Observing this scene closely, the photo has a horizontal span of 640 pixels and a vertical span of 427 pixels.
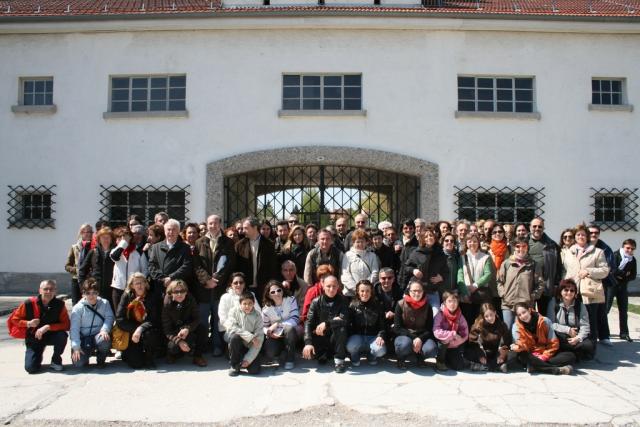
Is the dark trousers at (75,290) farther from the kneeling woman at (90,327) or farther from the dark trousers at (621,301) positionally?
the dark trousers at (621,301)

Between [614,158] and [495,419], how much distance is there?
9.28 metres

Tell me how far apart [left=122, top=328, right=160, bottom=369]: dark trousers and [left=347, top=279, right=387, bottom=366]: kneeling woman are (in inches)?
86.4

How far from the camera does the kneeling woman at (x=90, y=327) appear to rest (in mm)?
5777

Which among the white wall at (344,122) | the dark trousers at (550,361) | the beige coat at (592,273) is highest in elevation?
the white wall at (344,122)

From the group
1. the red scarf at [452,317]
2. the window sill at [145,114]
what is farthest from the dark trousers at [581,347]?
the window sill at [145,114]

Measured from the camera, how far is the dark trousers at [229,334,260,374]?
565 cm

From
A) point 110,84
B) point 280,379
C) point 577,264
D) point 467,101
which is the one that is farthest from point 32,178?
point 577,264

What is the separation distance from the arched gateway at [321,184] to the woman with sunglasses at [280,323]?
224 inches

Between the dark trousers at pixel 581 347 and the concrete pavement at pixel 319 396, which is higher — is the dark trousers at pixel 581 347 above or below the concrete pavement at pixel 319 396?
above

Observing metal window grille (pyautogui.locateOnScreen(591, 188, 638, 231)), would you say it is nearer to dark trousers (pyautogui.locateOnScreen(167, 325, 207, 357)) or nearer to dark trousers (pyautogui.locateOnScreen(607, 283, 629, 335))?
dark trousers (pyautogui.locateOnScreen(607, 283, 629, 335))

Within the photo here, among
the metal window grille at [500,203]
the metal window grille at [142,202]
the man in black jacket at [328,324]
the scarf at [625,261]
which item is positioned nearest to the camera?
the man in black jacket at [328,324]

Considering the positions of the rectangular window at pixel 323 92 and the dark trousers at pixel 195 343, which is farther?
the rectangular window at pixel 323 92

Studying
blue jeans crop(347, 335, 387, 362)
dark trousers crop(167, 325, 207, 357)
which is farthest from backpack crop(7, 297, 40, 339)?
blue jeans crop(347, 335, 387, 362)

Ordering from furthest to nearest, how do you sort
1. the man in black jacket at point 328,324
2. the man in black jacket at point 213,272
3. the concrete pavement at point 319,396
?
the man in black jacket at point 213,272 < the man in black jacket at point 328,324 < the concrete pavement at point 319,396
